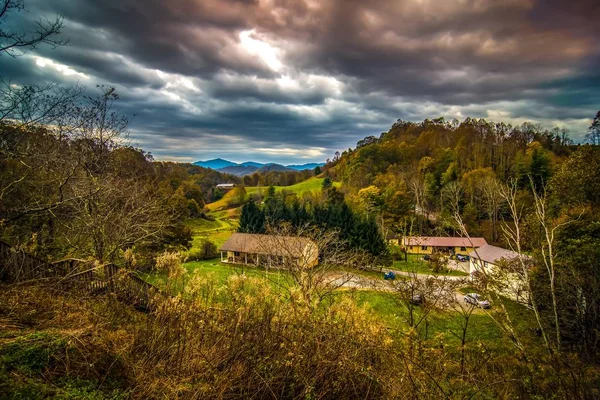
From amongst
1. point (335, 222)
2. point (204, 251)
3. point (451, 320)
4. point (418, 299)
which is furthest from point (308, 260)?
point (204, 251)

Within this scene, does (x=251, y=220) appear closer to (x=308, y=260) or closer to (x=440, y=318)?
(x=308, y=260)

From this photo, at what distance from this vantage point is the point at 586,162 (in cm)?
2106

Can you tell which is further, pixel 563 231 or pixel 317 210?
pixel 317 210

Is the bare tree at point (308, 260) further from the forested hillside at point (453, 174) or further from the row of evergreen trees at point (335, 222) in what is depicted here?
the forested hillside at point (453, 174)

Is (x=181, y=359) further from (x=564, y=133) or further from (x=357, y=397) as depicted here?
(x=564, y=133)

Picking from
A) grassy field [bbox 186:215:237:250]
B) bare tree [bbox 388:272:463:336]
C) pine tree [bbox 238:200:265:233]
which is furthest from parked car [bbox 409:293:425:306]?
grassy field [bbox 186:215:237:250]

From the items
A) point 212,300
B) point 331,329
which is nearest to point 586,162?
point 331,329

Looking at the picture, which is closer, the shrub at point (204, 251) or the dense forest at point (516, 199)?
the dense forest at point (516, 199)

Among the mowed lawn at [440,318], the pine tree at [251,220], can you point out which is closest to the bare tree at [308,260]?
the mowed lawn at [440,318]

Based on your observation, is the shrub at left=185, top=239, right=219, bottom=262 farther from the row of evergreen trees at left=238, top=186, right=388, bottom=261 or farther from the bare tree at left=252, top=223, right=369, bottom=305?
the bare tree at left=252, top=223, right=369, bottom=305

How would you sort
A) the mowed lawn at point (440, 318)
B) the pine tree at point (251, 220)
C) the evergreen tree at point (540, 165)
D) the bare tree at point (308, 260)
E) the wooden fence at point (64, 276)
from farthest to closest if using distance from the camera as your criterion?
the pine tree at point (251, 220) < the evergreen tree at point (540, 165) < the mowed lawn at point (440, 318) < the bare tree at point (308, 260) < the wooden fence at point (64, 276)

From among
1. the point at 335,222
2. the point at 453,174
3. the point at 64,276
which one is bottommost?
the point at 335,222

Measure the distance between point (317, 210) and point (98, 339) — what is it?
40.6 metres

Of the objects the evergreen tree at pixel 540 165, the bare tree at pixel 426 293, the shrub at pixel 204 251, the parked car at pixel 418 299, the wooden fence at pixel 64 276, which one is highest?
the evergreen tree at pixel 540 165
